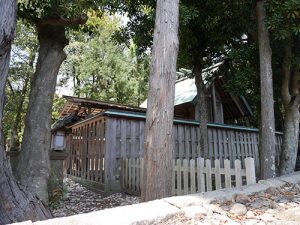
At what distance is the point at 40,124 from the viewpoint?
5137 millimetres

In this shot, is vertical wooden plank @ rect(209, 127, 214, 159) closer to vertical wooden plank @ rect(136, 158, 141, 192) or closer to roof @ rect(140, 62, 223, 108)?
roof @ rect(140, 62, 223, 108)

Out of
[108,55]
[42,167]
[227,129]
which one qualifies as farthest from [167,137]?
[108,55]

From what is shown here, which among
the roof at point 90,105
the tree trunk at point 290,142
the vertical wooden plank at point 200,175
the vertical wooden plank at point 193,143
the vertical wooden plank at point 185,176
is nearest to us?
the vertical wooden plank at point 200,175

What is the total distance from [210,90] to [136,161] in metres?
8.92

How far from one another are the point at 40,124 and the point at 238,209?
3813 mm

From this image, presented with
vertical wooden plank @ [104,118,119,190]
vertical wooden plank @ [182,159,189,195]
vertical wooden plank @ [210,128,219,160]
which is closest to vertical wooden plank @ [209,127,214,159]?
vertical wooden plank @ [210,128,219,160]

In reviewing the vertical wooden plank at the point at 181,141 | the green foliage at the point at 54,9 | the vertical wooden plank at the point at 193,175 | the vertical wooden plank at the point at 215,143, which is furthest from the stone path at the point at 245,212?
the vertical wooden plank at the point at 215,143

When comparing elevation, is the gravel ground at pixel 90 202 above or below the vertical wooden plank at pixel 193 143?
below

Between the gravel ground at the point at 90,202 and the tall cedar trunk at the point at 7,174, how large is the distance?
109 inches

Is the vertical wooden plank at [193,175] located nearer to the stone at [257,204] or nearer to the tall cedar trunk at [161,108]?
the tall cedar trunk at [161,108]

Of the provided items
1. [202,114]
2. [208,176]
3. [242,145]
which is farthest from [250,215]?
[242,145]

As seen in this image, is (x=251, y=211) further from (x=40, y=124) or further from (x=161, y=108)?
(x=40, y=124)

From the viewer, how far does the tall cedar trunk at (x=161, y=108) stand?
3533mm

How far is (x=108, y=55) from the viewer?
21562mm
